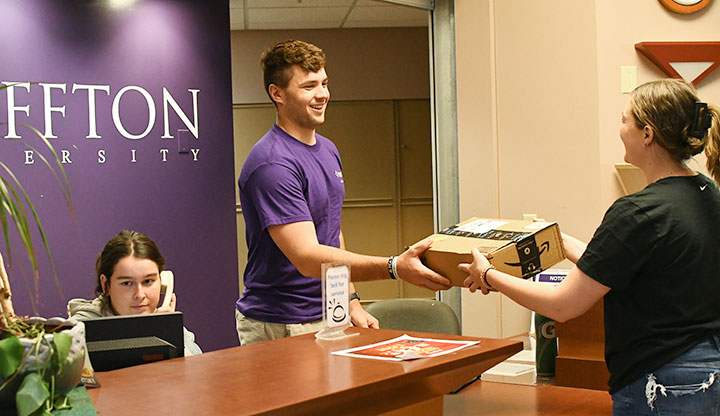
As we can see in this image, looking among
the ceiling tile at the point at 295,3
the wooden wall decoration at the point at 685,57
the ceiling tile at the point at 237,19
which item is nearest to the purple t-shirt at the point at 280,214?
the wooden wall decoration at the point at 685,57

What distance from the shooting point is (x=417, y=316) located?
3.25 m

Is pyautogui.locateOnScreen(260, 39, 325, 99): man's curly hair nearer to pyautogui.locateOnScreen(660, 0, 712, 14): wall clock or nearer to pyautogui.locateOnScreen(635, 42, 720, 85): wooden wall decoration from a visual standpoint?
pyautogui.locateOnScreen(635, 42, 720, 85): wooden wall decoration

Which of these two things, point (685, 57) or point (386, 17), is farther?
point (386, 17)

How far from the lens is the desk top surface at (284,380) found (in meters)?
1.40

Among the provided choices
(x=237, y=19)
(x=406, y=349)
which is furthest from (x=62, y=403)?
(x=237, y=19)

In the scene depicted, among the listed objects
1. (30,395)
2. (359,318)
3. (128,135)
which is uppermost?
(128,135)

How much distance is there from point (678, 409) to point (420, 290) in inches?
A: 249

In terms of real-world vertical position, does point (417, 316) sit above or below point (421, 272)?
below

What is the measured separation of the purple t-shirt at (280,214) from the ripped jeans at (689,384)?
1090 millimetres

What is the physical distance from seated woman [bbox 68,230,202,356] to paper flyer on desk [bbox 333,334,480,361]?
40.6 inches

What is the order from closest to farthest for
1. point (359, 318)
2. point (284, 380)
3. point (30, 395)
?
point (30, 395)
point (284, 380)
point (359, 318)

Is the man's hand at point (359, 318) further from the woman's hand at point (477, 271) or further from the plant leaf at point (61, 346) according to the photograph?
the plant leaf at point (61, 346)

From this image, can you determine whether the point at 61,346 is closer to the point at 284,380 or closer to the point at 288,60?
the point at 284,380

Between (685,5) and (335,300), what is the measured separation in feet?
10.2
